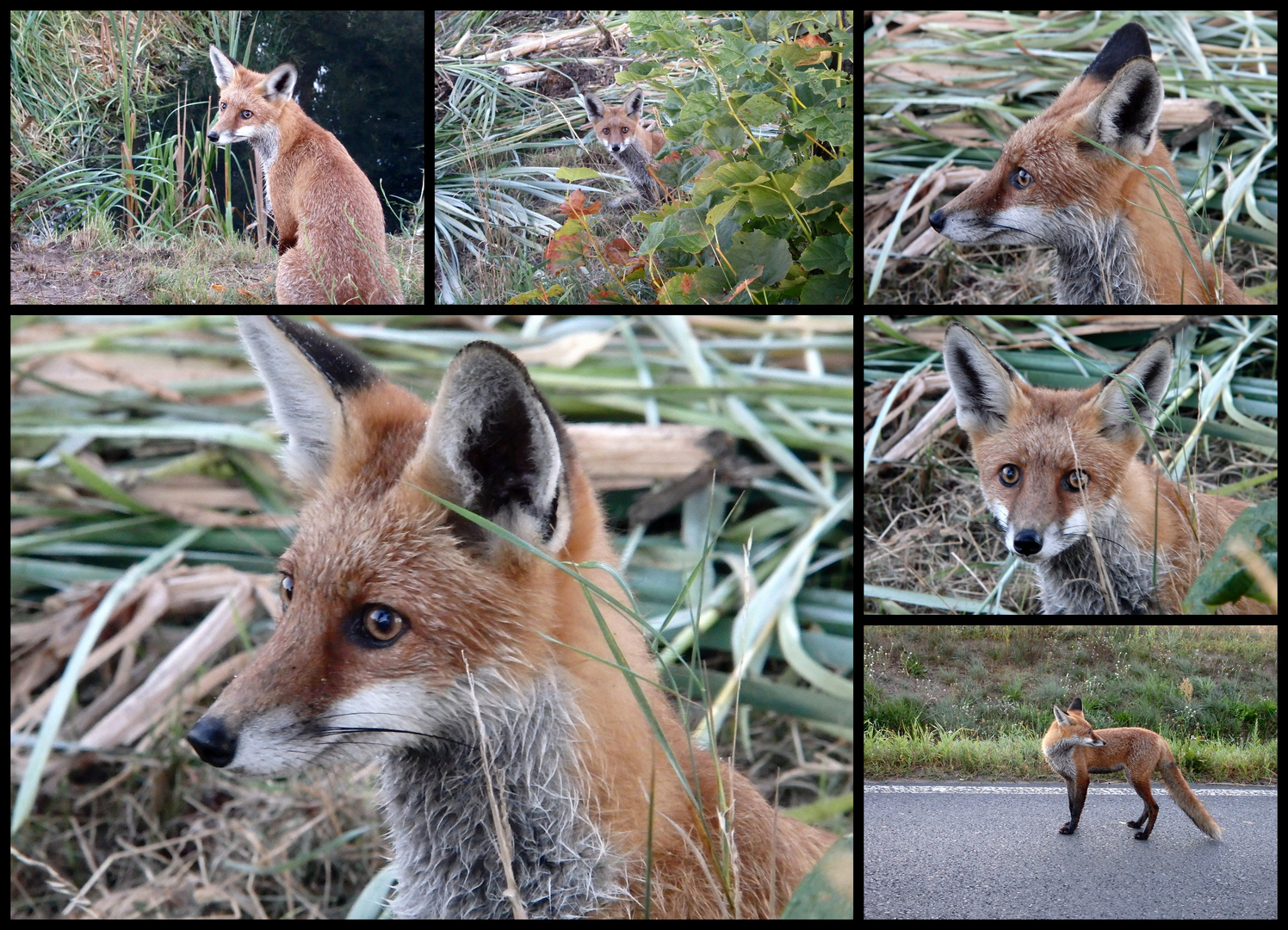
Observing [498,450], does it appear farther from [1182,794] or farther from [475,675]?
[1182,794]

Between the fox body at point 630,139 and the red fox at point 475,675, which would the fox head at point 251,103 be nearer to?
the red fox at point 475,675

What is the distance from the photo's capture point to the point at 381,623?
1825 millimetres

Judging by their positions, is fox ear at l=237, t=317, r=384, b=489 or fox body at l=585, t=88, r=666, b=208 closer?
fox ear at l=237, t=317, r=384, b=489

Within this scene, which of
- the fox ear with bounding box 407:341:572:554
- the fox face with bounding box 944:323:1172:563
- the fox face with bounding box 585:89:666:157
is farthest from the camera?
the fox face with bounding box 585:89:666:157

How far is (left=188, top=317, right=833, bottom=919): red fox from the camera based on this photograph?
1771mm

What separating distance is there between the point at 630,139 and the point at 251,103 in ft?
2.97

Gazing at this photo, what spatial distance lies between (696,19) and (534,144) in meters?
0.50

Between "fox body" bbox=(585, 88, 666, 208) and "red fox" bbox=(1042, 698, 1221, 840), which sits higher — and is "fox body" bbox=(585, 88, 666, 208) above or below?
above

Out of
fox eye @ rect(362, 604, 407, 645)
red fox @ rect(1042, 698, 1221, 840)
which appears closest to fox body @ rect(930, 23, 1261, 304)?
red fox @ rect(1042, 698, 1221, 840)

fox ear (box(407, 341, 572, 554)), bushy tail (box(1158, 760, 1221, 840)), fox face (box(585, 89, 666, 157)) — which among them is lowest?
bushy tail (box(1158, 760, 1221, 840))

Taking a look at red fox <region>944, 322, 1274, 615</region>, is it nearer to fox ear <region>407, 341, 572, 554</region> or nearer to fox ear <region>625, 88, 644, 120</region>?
fox ear <region>625, 88, 644, 120</region>

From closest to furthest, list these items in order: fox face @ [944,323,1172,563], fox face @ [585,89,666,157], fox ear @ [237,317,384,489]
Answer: fox ear @ [237,317,384,489], fox face @ [944,323,1172,563], fox face @ [585,89,666,157]

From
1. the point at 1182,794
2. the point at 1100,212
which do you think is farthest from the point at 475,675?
the point at 1100,212

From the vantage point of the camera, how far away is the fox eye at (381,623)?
1818mm
